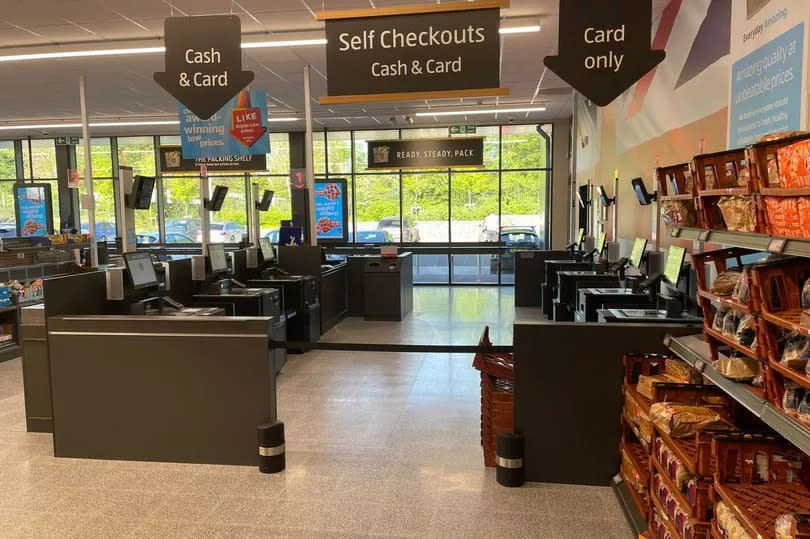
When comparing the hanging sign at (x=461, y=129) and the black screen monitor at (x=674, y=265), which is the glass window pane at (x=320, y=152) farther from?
the black screen monitor at (x=674, y=265)

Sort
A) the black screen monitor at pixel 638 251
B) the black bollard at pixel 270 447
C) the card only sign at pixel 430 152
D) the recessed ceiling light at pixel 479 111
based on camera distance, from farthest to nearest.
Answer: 1. the recessed ceiling light at pixel 479 111
2. the card only sign at pixel 430 152
3. the black screen monitor at pixel 638 251
4. the black bollard at pixel 270 447

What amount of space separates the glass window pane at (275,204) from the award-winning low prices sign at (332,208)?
3.27ft

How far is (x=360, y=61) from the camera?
3627mm

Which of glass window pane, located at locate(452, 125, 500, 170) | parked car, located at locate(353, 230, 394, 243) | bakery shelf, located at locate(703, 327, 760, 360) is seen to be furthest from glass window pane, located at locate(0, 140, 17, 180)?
bakery shelf, located at locate(703, 327, 760, 360)

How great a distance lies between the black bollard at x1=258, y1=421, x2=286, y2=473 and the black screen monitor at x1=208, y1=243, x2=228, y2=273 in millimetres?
3099

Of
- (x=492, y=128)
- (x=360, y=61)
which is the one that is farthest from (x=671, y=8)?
(x=492, y=128)

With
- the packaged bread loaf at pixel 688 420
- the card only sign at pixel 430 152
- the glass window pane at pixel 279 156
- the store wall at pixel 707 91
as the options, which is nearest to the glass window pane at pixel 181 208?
the glass window pane at pixel 279 156

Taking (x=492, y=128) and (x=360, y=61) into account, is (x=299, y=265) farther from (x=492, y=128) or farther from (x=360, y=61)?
(x=492, y=128)

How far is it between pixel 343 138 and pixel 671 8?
9.48 m

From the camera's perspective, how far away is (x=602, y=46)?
3.25 m

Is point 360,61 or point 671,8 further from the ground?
point 671,8

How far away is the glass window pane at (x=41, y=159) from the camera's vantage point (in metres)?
15.2

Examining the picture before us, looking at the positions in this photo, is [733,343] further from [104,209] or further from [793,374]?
[104,209]

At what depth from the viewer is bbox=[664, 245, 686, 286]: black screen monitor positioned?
4.23m
